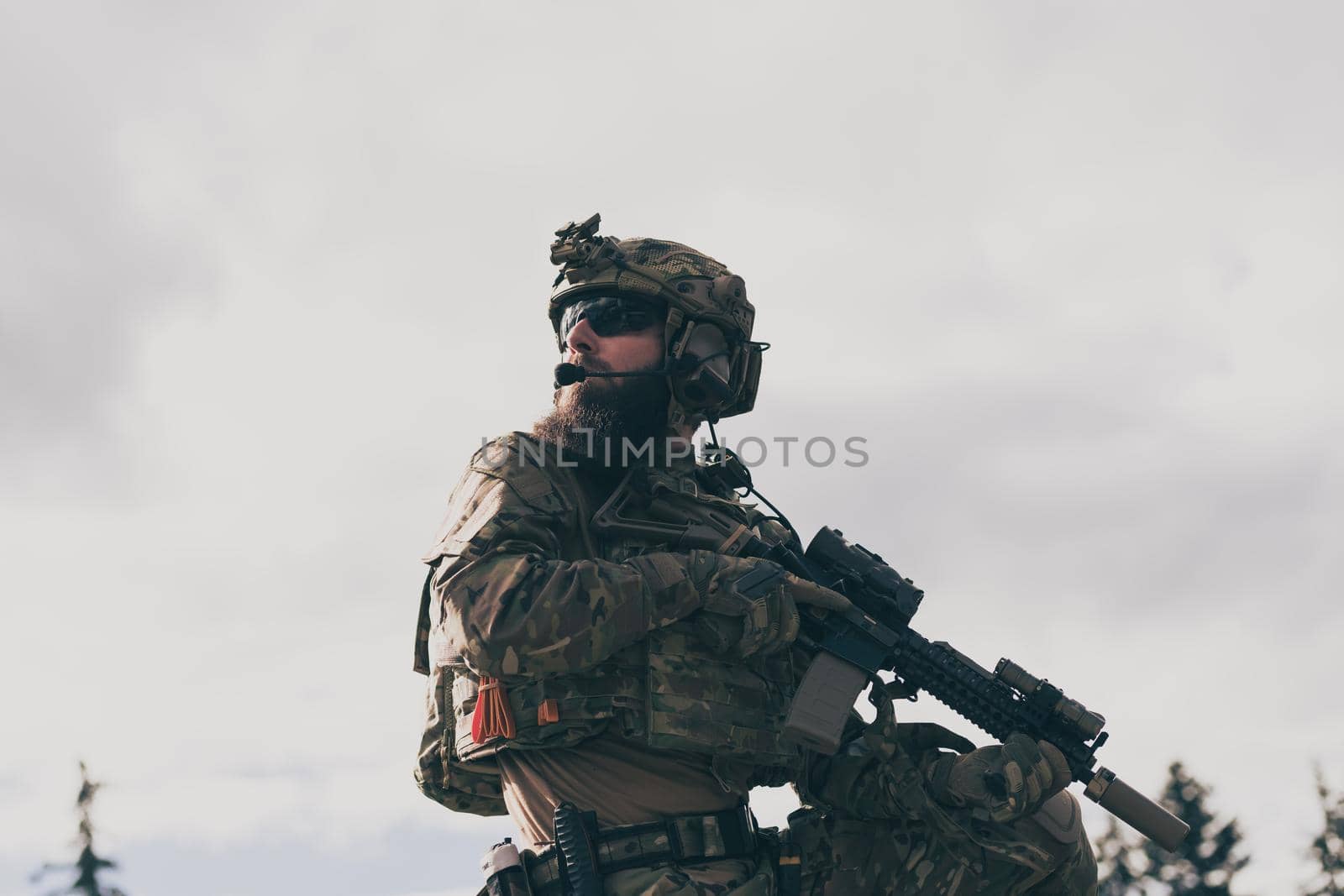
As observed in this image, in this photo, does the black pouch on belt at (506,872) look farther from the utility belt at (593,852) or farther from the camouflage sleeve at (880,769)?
the camouflage sleeve at (880,769)

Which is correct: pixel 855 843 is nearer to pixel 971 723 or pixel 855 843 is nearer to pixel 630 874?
pixel 971 723

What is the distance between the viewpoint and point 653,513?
27.2 feet

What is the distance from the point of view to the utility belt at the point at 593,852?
7.55m

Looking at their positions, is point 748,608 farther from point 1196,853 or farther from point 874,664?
point 1196,853

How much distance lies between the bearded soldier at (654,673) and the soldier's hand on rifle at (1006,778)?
1cm

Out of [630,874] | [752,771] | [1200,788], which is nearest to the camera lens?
[630,874]

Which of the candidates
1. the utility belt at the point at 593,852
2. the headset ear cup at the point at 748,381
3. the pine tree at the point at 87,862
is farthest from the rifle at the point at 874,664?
the pine tree at the point at 87,862

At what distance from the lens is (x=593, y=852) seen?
24.8ft

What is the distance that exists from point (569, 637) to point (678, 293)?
7.46 feet

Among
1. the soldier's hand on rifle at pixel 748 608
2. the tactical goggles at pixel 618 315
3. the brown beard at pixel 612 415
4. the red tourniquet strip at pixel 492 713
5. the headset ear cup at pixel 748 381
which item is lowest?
the red tourniquet strip at pixel 492 713

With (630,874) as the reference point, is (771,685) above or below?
above

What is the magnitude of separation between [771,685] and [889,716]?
0.66 m

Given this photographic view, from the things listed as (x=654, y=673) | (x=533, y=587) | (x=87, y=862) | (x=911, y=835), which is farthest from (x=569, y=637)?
(x=87, y=862)

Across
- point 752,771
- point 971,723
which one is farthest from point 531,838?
point 971,723
